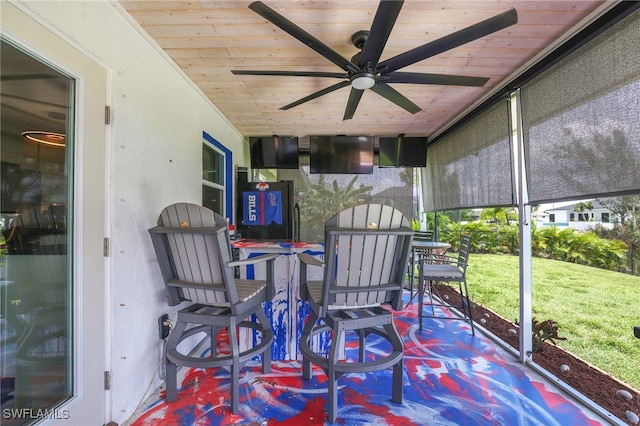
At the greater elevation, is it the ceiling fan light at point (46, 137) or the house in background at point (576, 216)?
the ceiling fan light at point (46, 137)

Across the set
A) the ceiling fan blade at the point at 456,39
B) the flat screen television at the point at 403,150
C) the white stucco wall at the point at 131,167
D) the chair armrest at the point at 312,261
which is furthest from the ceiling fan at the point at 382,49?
the flat screen television at the point at 403,150

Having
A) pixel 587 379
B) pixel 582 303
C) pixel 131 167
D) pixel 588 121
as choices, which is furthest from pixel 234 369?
pixel 582 303

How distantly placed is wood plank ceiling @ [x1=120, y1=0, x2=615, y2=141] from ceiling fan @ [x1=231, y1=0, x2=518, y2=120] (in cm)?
27

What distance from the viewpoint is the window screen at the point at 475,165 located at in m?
2.69

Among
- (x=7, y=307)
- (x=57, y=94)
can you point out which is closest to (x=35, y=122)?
(x=57, y=94)

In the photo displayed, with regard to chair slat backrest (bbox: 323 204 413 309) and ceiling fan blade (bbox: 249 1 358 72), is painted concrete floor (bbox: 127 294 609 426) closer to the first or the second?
chair slat backrest (bbox: 323 204 413 309)

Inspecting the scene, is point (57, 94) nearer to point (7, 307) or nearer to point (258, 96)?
point (7, 307)

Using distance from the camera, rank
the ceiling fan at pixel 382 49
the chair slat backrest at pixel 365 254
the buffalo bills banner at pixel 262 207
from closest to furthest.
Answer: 1. the ceiling fan at pixel 382 49
2. the chair slat backrest at pixel 365 254
3. the buffalo bills banner at pixel 262 207

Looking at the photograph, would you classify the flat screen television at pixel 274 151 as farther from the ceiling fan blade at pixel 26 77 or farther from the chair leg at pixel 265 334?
the ceiling fan blade at pixel 26 77

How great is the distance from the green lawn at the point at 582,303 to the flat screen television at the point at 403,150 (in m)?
2.56

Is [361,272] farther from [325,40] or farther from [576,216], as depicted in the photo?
[576,216]

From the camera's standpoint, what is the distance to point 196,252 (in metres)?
1.63

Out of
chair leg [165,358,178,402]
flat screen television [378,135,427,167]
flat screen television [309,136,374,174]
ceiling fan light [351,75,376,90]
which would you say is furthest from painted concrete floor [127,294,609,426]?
flat screen television [378,135,427,167]

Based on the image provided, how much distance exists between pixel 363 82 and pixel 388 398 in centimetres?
226
